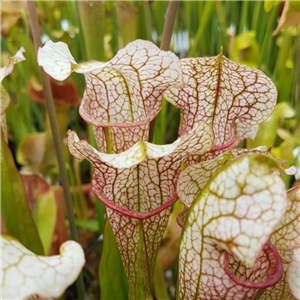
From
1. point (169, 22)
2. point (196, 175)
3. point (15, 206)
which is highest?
point (169, 22)

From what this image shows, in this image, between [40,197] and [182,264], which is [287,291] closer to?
[182,264]

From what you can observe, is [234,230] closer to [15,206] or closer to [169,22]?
[169,22]

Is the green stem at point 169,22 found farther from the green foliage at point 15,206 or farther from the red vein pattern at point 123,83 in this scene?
the green foliage at point 15,206

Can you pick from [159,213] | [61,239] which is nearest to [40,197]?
[61,239]

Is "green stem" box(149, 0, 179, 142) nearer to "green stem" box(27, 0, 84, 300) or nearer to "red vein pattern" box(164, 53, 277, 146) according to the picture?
"red vein pattern" box(164, 53, 277, 146)

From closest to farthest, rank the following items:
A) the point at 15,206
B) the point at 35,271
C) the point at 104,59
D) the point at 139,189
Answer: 1. the point at 35,271
2. the point at 139,189
3. the point at 15,206
4. the point at 104,59

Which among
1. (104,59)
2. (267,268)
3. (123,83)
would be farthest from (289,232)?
(104,59)
